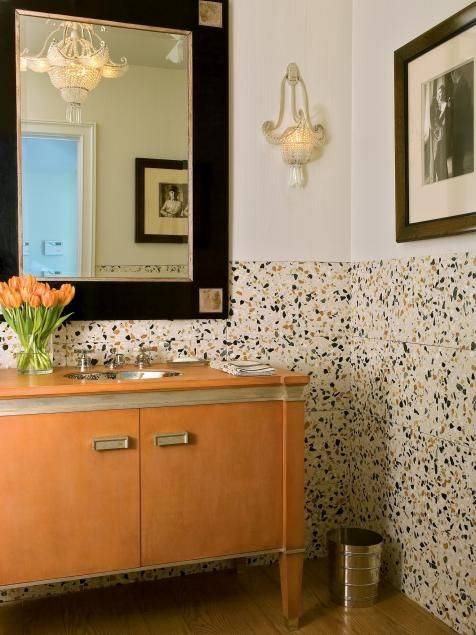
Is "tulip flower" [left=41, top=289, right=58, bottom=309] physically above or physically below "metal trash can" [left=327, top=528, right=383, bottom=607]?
above

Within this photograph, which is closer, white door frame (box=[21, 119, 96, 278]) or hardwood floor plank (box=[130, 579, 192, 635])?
hardwood floor plank (box=[130, 579, 192, 635])

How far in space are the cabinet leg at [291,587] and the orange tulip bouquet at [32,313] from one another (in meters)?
1.06

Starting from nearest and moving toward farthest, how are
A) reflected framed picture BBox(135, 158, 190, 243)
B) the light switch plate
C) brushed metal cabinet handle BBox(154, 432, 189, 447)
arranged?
brushed metal cabinet handle BBox(154, 432, 189, 447) < the light switch plate < reflected framed picture BBox(135, 158, 190, 243)

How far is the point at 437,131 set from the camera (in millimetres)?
2447

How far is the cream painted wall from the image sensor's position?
8.77ft

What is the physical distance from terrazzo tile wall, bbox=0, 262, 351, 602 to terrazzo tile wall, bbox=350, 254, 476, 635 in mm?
72

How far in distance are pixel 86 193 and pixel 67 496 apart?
113 centimetres

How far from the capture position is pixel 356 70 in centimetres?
302

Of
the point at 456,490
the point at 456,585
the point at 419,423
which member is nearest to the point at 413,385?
the point at 419,423

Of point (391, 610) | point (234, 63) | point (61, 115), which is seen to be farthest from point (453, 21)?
point (391, 610)

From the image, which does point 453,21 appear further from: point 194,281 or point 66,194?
point 66,194

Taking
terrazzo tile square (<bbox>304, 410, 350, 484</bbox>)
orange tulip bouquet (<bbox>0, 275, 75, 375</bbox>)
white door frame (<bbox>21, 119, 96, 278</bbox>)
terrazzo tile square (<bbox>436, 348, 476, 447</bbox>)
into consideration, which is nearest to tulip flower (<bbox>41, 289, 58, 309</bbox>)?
orange tulip bouquet (<bbox>0, 275, 75, 375</bbox>)

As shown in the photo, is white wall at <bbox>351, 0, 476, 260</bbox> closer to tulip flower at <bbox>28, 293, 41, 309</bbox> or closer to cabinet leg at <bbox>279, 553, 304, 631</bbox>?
cabinet leg at <bbox>279, 553, 304, 631</bbox>

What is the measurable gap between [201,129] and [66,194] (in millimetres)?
594
